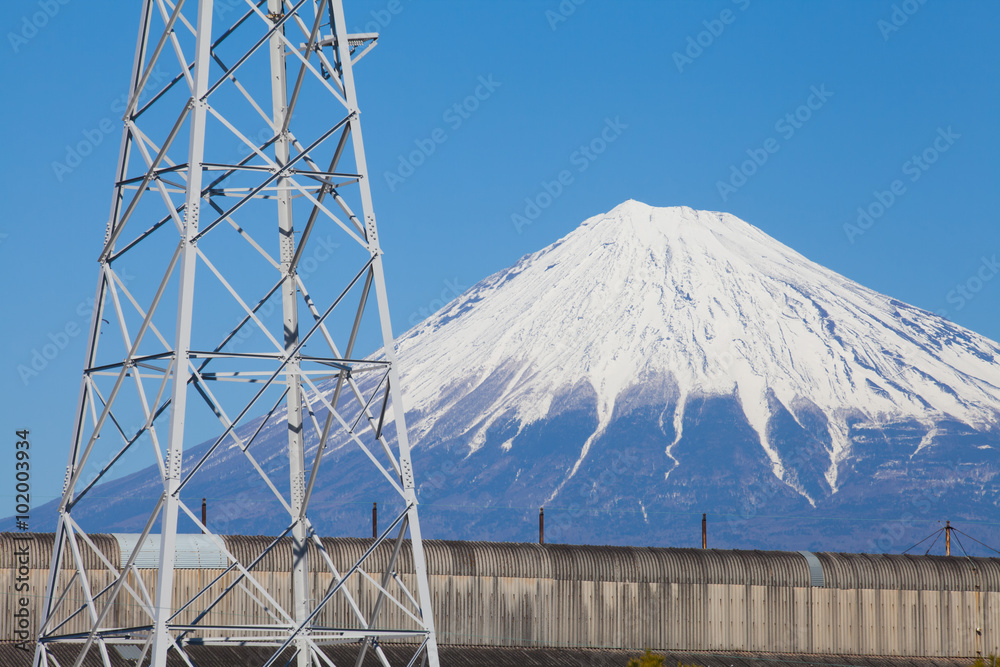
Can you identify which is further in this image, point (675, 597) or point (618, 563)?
point (675, 597)

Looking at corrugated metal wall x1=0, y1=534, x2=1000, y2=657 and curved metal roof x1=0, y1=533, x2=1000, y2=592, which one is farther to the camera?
corrugated metal wall x1=0, y1=534, x2=1000, y2=657

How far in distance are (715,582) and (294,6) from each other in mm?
33979

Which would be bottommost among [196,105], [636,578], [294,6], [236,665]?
[236,665]

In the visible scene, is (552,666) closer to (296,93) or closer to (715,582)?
(715,582)

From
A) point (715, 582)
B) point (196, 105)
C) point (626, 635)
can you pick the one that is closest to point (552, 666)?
point (626, 635)

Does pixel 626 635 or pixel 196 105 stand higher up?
pixel 196 105

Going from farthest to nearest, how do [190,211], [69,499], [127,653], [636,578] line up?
[636,578]
[127,653]
[69,499]
[190,211]

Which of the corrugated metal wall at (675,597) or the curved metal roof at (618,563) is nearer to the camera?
the curved metal roof at (618,563)

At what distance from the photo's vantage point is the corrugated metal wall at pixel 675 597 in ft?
171

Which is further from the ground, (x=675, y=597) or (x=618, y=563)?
(x=618, y=563)

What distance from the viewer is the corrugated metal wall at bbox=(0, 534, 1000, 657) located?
171ft

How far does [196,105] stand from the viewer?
1044 inches

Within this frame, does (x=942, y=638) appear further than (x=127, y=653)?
Yes

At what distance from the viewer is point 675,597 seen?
2194 inches
